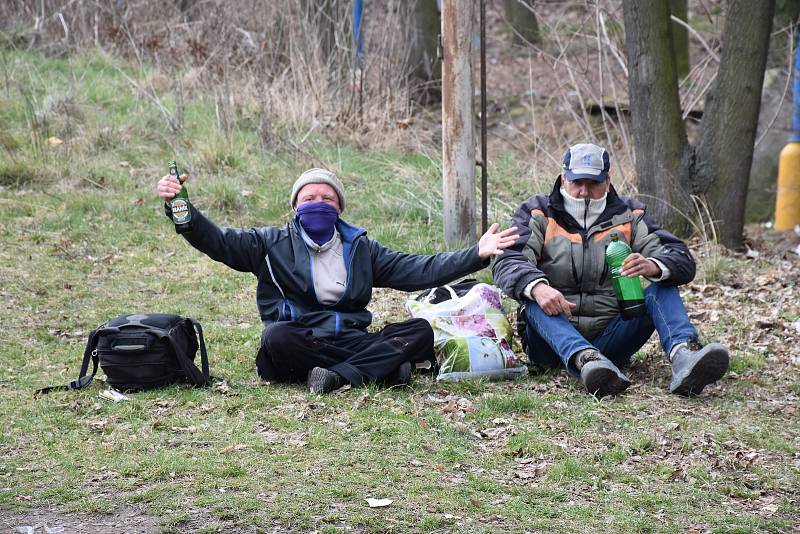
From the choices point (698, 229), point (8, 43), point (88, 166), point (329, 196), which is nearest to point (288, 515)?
point (329, 196)

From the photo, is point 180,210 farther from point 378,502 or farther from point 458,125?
point 458,125

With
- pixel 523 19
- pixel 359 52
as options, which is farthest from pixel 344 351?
pixel 523 19

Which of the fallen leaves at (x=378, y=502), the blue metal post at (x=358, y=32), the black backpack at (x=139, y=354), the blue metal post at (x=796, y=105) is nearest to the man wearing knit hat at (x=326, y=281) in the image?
the black backpack at (x=139, y=354)

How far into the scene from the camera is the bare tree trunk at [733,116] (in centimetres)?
807

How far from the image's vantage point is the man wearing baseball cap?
5.44 meters

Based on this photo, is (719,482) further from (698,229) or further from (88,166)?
(88,166)

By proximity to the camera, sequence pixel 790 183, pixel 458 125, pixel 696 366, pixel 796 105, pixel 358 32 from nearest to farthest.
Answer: pixel 696 366 < pixel 458 125 < pixel 796 105 < pixel 790 183 < pixel 358 32

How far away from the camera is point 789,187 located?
10.0 meters

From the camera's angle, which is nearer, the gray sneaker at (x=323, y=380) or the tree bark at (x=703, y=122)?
the gray sneaker at (x=323, y=380)

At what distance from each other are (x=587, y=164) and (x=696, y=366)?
1249 mm

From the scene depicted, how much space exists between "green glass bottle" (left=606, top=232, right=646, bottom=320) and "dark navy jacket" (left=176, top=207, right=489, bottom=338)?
2.29 ft

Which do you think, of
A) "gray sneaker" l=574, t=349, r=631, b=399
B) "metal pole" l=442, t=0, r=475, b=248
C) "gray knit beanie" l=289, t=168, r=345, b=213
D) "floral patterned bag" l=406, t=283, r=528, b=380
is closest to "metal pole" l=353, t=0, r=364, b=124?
"metal pole" l=442, t=0, r=475, b=248

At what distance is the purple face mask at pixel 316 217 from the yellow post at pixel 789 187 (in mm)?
6072

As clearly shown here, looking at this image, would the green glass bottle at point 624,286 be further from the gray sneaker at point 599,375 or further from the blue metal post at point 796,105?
the blue metal post at point 796,105
